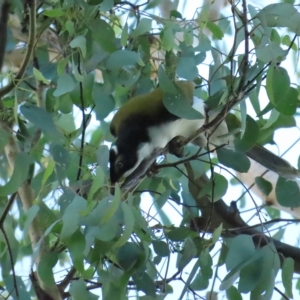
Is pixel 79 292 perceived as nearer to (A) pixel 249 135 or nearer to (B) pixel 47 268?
(B) pixel 47 268

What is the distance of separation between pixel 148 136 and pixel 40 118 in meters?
0.41

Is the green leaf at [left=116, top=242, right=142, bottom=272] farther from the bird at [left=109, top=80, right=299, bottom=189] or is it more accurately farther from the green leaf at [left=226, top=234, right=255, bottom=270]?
the bird at [left=109, top=80, right=299, bottom=189]

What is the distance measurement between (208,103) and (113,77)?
170 mm

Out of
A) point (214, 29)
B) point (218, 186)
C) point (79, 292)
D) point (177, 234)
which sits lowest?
point (79, 292)

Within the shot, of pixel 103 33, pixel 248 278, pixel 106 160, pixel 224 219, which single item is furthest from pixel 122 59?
pixel 224 219

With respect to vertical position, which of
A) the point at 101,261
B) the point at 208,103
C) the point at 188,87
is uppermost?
the point at 188,87

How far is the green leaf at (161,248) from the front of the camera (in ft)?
3.17

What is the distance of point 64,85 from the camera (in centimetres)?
89

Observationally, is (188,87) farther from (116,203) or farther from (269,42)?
(116,203)

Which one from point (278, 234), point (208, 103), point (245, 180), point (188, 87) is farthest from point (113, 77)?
point (245, 180)

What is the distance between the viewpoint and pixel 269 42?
819mm

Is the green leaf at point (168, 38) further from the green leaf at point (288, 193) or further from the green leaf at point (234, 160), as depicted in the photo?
the green leaf at point (288, 193)

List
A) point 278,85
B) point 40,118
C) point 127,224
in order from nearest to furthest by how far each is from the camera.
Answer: point 127,224 < point 278,85 < point 40,118

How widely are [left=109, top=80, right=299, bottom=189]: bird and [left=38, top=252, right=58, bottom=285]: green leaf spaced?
0.36 metres
